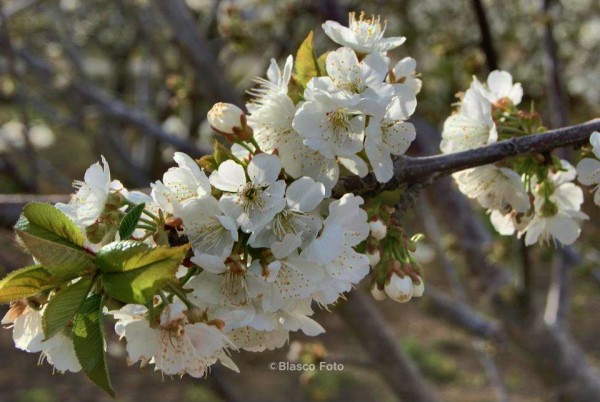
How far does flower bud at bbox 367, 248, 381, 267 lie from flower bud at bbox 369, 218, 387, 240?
3 centimetres

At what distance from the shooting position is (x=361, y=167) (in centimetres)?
113

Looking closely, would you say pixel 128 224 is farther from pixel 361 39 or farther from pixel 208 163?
pixel 361 39

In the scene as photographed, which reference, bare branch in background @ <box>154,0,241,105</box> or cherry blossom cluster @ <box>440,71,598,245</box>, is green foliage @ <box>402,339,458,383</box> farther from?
cherry blossom cluster @ <box>440,71,598,245</box>

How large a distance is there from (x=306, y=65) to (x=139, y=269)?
→ 476 millimetres

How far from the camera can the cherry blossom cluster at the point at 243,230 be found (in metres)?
0.96

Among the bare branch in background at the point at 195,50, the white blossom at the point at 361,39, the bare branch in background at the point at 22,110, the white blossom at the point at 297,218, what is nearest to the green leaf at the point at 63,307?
the white blossom at the point at 297,218

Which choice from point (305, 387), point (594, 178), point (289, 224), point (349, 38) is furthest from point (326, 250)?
point (305, 387)

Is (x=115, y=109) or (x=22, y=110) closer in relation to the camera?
(x=22, y=110)

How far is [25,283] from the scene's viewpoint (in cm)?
94

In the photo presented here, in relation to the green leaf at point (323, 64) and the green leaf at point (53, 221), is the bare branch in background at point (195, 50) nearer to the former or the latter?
the green leaf at point (323, 64)

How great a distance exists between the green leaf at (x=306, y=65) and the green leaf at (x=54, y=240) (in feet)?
1.50

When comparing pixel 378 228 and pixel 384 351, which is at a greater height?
pixel 378 228

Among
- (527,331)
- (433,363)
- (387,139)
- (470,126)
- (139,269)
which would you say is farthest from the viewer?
(433,363)

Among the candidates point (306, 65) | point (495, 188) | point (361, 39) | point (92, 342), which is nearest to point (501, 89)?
point (495, 188)
